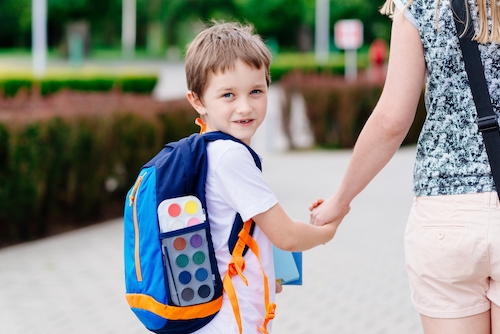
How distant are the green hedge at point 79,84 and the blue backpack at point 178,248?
55.0 ft

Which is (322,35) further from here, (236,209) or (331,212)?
(236,209)

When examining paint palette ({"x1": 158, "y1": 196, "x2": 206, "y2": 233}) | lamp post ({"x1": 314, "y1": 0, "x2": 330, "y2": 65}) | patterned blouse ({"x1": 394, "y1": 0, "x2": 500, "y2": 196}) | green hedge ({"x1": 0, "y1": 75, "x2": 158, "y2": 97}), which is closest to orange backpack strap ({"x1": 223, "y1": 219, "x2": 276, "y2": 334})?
paint palette ({"x1": 158, "y1": 196, "x2": 206, "y2": 233})

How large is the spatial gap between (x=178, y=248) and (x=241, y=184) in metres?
0.24

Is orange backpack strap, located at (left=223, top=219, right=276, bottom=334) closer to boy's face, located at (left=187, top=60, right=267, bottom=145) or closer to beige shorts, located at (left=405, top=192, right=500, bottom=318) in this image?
boy's face, located at (left=187, top=60, right=267, bottom=145)

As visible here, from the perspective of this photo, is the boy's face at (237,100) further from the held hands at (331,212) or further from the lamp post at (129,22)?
the lamp post at (129,22)

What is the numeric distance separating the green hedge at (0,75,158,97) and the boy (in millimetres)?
16650

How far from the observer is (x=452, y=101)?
6.87 feet

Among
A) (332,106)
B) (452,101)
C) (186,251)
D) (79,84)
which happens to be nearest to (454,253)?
(452,101)

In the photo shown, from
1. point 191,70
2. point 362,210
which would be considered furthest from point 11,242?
point 191,70

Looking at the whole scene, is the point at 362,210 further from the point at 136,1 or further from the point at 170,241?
the point at 136,1

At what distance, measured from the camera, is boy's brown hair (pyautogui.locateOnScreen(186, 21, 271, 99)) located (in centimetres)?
222

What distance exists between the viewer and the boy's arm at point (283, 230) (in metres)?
2.20

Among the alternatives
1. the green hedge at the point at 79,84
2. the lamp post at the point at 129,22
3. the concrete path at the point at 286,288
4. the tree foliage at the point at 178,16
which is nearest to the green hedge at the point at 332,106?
the green hedge at the point at 79,84

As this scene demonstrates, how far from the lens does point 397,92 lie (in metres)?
2.14
